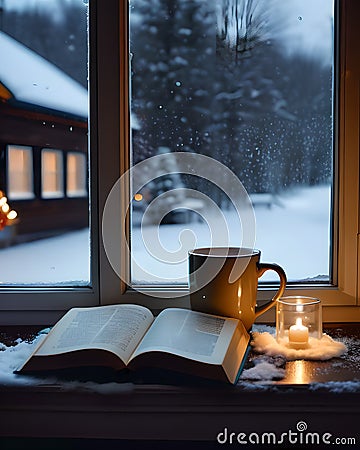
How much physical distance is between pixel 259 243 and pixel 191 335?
1.19 ft

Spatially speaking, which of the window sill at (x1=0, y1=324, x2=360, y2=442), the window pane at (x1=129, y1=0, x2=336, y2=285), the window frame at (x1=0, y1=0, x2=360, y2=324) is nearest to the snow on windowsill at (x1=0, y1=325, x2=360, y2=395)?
the window sill at (x1=0, y1=324, x2=360, y2=442)

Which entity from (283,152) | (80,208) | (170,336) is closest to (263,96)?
(283,152)

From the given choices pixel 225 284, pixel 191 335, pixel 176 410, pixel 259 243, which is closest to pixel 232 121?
pixel 259 243

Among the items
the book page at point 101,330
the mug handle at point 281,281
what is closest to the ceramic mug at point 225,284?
the mug handle at point 281,281

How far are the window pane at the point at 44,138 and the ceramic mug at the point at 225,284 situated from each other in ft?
0.97

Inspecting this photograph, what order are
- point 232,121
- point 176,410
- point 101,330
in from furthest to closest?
point 232,121 < point 101,330 < point 176,410

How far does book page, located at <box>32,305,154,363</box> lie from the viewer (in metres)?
0.93

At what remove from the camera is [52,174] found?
1.24 m

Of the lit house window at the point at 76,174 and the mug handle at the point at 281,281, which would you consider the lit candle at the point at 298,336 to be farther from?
the lit house window at the point at 76,174

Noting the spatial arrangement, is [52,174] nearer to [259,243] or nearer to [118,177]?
[118,177]

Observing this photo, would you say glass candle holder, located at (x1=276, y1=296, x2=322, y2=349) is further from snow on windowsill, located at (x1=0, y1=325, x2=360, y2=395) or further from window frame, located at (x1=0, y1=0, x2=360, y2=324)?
window frame, located at (x1=0, y1=0, x2=360, y2=324)

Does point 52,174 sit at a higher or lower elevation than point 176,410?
higher

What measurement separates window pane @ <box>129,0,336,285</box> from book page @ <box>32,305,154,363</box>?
0.17m

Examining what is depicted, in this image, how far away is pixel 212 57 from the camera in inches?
47.8
